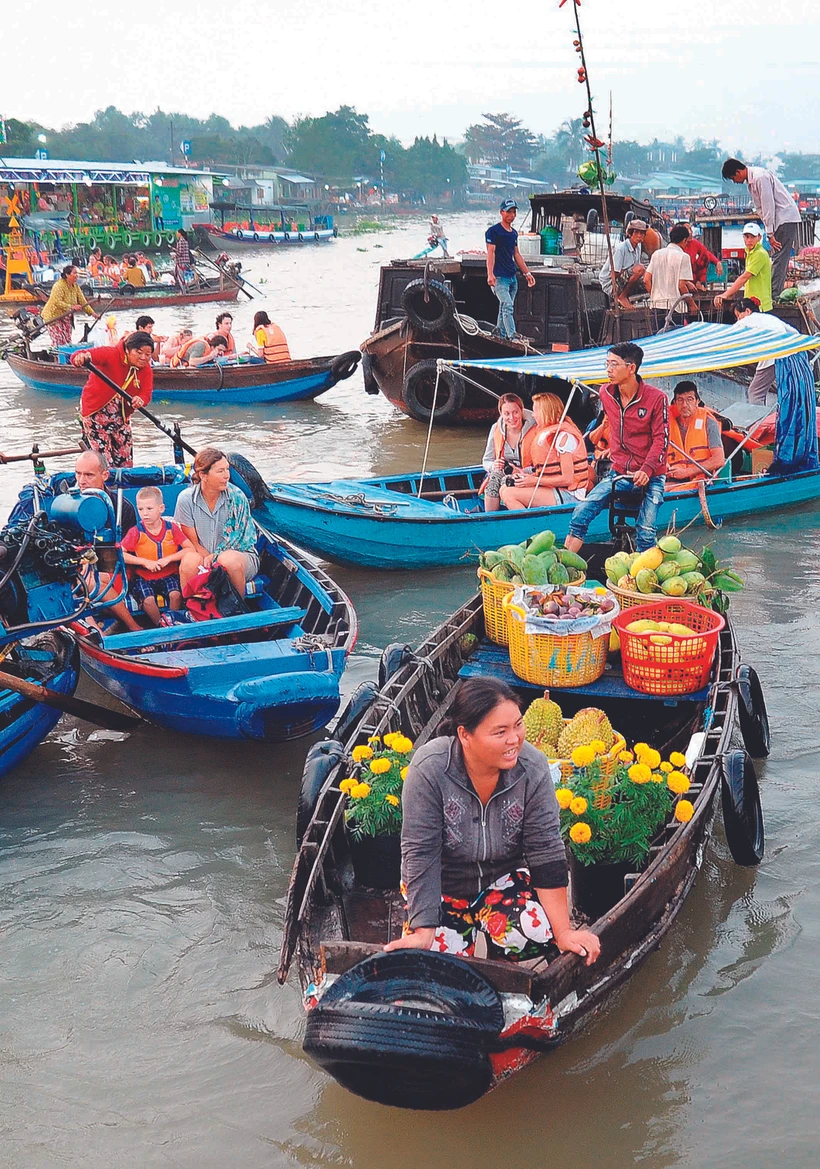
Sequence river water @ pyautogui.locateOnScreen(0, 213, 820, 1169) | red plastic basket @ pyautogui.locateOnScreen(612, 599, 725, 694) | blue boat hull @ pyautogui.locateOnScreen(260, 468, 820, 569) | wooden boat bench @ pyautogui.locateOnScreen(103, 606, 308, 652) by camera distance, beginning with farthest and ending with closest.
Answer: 1. blue boat hull @ pyautogui.locateOnScreen(260, 468, 820, 569)
2. wooden boat bench @ pyautogui.locateOnScreen(103, 606, 308, 652)
3. red plastic basket @ pyautogui.locateOnScreen(612, 599, 725, 694)
4. river water @ pyautogui.locateOnScreen(0, 213, 820, 1169)

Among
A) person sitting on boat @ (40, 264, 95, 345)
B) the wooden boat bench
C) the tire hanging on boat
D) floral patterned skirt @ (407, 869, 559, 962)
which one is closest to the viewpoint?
the tire hanging on boat

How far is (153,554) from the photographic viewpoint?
21.4ft

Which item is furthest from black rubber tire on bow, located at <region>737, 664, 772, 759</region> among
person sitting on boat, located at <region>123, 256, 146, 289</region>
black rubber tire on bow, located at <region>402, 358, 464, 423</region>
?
person sitting on boat, located at <region>123, 256, 146, 289</region>

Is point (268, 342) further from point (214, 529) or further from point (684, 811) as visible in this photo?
point (684, 811)

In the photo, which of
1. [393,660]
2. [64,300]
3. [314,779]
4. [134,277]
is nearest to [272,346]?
[64,300]

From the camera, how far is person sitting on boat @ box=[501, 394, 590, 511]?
8219 mm

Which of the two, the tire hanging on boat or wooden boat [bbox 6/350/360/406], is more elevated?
wooden boat [bbox 6/350/360/406]

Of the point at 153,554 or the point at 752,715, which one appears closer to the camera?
the point at 752,715

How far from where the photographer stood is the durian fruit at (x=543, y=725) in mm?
4777

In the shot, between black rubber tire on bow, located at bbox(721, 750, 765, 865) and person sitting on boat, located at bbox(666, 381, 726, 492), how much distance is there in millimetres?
4754

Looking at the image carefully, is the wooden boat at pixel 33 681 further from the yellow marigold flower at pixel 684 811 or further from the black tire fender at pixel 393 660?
the yellow marigold flower at pixel 684 811

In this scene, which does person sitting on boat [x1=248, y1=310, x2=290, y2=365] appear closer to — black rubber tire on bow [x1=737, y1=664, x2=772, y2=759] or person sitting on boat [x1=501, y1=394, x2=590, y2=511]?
person sitting on boat [x1=501, y1=394, x2=590, y2=511]

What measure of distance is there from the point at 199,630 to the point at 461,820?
9.97 feet

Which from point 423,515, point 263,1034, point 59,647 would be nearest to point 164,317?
point 423,515
